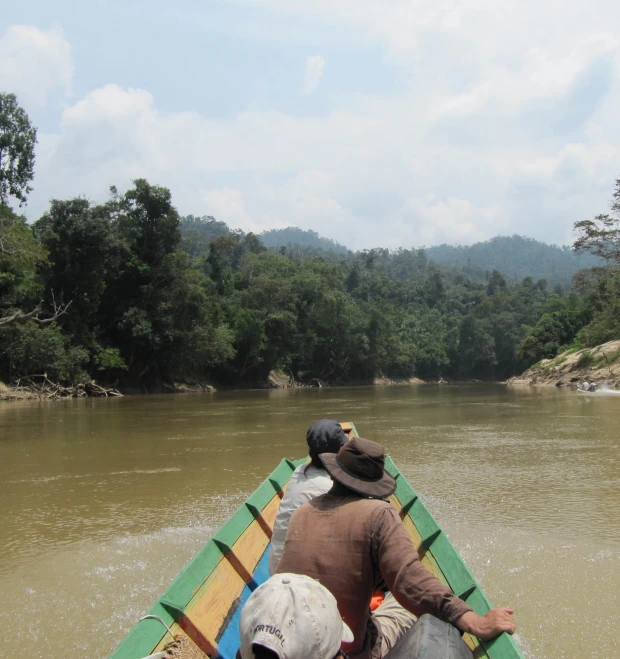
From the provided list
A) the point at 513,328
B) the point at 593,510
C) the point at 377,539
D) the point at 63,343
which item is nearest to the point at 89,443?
the point at 593,510

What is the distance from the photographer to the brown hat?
8.27ft

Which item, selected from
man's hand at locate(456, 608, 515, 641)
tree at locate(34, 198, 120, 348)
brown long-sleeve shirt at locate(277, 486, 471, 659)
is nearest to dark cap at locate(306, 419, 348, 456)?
brown long-sleeve shirt at locate(277, 486, 471, 659)

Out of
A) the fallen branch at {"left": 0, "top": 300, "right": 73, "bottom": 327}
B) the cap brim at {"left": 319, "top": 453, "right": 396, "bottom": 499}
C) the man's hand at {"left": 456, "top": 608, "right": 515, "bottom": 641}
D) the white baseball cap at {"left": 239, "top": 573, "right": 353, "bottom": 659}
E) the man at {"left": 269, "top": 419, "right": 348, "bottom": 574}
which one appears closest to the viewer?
the white baseball cap at {"left": 239, "top": 573, "right": 353, "bottom": 659}

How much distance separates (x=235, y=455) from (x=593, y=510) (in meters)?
5.59

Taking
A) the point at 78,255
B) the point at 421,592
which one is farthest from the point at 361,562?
the point at 78,255

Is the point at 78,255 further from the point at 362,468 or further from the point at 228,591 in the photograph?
the point at 362,468

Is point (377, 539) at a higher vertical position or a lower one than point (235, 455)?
higher

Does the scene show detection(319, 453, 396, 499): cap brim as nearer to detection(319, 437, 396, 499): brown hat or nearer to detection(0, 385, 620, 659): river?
detection(319, 437, 396, 499): brown hat

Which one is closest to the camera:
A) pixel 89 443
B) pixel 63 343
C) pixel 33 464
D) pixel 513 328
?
pixel 33 464

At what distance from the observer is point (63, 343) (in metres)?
27.5

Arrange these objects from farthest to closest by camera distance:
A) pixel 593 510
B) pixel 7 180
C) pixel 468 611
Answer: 1. pixel 7 180
2. pixel 593 510
3. pixel 468 611

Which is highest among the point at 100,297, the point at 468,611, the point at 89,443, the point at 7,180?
the point at 7,180

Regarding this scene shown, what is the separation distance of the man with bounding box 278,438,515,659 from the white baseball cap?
0.57 m

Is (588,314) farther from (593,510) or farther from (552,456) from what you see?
(593,510)
